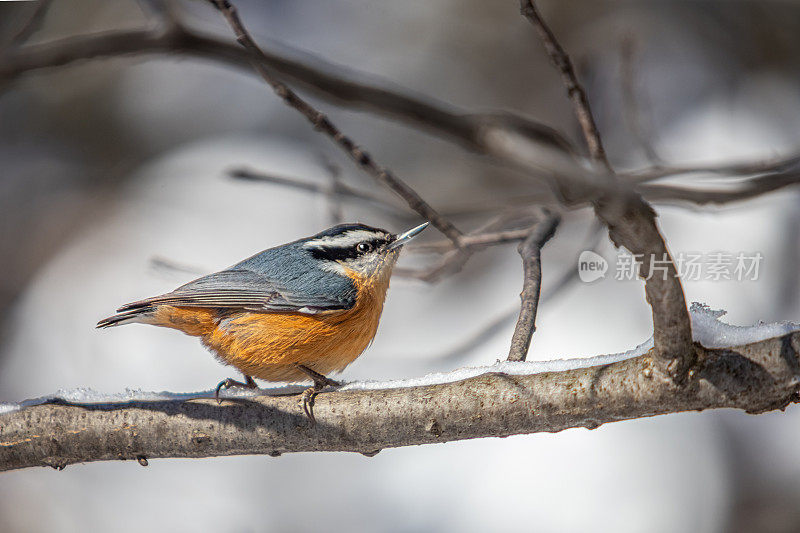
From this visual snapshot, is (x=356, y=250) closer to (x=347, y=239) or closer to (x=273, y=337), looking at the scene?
(x=347, y=239)

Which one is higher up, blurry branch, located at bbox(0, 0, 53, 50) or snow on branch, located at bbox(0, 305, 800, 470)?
blurry branch, located at bbox(0, 0, 53, 50)

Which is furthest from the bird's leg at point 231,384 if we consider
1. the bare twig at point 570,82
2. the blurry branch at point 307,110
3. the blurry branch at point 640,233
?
the bare twig at point 570,82

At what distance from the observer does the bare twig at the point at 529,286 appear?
7.29 ft

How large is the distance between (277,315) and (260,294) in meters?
0.14

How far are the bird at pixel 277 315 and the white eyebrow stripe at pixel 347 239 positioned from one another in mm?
134

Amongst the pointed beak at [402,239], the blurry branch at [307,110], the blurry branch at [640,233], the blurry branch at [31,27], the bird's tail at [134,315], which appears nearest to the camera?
the blurry branch at [640,233]

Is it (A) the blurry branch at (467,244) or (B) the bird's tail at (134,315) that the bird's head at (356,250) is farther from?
(B) the bird's tail at (134,315)

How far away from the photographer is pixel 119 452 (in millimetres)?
2391

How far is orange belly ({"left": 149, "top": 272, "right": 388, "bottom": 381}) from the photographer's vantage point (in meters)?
2.76

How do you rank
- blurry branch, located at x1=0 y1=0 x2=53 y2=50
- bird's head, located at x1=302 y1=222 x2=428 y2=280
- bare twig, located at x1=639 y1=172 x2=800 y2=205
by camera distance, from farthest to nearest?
bird's head, located at x1=302 y1=222 x2=428 y2=280 < blurry branch, located at x1=0 y1=0 x2=53 y2=50 < bare twig, located at x1=639 y1=172 x2=800 y2=205

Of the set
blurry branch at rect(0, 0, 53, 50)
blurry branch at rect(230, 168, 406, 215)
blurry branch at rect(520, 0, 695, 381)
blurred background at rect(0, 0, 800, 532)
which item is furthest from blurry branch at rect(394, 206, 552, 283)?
blurry branch at rect(0, 0, 53, 50)

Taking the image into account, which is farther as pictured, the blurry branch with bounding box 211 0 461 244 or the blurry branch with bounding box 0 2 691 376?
the blurry branch with bounding box 211 0 461 244

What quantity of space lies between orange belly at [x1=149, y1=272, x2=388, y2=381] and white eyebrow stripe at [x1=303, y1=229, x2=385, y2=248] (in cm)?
36

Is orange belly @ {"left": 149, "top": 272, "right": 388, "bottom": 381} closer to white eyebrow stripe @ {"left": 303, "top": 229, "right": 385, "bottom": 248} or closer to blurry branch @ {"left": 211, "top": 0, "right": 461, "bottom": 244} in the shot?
white eyebrow stripe @ {"left": 303, "top": 229, "right": 385, "bottom": 248}
